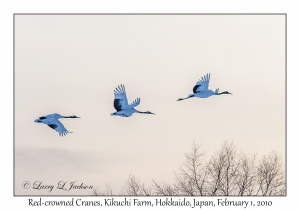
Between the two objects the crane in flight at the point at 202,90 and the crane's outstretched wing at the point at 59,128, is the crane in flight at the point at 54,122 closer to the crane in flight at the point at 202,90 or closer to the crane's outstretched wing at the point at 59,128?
the crane's outstretched wing at the point at 59,128

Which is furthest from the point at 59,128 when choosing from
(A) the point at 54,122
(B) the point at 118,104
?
(B) the point at 118,104

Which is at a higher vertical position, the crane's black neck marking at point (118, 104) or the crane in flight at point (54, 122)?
the crane's black neck marking at point (118, 104)

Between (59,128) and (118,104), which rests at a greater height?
(118,104)

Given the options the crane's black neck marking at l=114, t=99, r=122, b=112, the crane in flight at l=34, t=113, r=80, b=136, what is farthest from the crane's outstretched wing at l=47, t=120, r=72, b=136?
the crane's black neck marking at l=114, t=99, r=122, b=112

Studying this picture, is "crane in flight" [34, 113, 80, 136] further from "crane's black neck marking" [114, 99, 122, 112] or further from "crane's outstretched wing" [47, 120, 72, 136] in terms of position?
"crane's black neck marking" [114, 99, 122, 112]

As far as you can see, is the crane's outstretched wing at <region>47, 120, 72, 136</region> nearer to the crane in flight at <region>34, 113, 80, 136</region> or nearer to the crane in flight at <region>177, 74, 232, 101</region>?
the crane in flight at <region>34, 113, 80, 136</region>

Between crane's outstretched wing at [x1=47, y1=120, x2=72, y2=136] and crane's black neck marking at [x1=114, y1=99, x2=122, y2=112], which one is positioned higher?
crane's black neck marking at [x1=114, y1=99, x2=122, y2=112]

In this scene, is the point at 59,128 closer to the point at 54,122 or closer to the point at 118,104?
the point at 54,122

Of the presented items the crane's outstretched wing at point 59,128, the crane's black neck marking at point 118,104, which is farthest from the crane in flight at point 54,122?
the crane's black neck marking at point 118,104
